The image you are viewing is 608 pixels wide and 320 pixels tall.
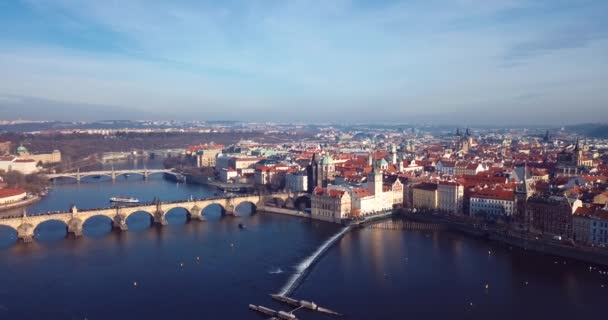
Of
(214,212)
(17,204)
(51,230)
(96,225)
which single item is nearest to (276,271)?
(96,225)

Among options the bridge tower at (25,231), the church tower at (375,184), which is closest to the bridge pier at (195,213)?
the bridge tower at (25,231)

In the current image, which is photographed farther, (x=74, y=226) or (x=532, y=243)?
(x=74, y=226)

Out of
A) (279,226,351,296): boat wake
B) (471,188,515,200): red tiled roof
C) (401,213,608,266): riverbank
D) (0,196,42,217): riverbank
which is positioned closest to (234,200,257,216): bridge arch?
(279,226,351,296): boat wake

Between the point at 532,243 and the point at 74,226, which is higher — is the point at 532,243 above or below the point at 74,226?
below

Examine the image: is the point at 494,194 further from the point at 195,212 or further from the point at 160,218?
the point at 160,218

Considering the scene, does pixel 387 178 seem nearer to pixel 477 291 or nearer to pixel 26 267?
pixel 477 291

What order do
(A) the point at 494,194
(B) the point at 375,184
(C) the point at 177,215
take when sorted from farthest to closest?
1. (C) the point at 177,215
2. (B) the point at 375,184
3. (A) the point at 494,194

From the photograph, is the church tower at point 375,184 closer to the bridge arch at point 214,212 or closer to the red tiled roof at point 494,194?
the red tiled roof at point 494,194

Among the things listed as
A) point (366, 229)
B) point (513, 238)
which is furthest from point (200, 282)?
point (513, 238)
